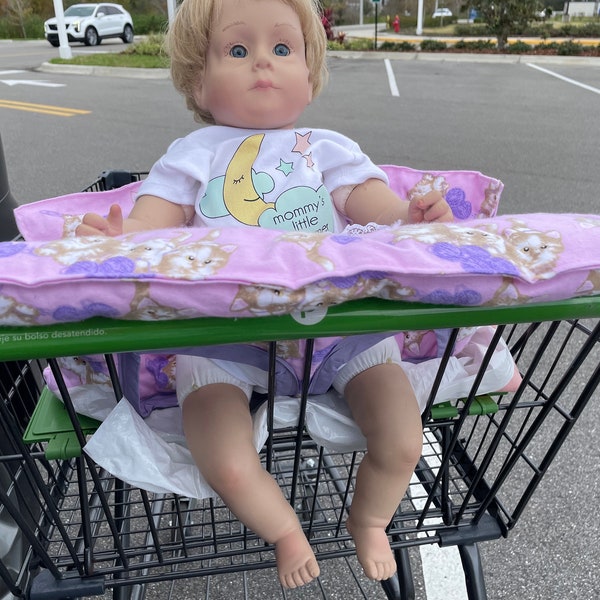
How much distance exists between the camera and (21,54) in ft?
60.7

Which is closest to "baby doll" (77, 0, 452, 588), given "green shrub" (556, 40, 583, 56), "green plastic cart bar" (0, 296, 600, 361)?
"green plastic cart bar" (0, 296, 600, 361)

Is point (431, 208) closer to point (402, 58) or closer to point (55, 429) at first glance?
point (55, 429)

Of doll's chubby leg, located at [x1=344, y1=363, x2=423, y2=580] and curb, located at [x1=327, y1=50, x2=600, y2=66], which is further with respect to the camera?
curb, located at [x1=327, y1=50, x2=600, y2=66]

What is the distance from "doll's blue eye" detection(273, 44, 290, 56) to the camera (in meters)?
1.45

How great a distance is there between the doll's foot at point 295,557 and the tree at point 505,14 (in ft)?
60.1

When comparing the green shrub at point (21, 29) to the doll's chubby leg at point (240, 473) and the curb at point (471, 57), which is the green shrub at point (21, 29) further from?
the doll's chubby leg at point (240, 473)

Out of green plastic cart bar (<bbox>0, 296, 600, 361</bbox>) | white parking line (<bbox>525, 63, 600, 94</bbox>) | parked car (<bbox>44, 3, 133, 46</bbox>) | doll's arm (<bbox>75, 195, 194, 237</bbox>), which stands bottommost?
parked car (<bbox>44, 3, 133, 46</bbox>)

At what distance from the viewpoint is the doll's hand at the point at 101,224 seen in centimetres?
114

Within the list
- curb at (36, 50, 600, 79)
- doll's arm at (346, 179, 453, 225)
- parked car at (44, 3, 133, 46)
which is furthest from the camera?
parked car at (44, 3, 133, 46)

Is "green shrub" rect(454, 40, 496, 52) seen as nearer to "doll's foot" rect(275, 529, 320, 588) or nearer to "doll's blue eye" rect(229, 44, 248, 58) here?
"doll's blue eye" rect(229, 44, 248, 58)

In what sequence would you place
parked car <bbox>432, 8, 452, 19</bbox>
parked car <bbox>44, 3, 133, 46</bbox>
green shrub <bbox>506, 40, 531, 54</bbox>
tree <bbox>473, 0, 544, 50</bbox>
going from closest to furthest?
green shrub <bbox>506, 40, 531, 54</bbox> < tree <bbox>473, 0, 544, 50</bbox> < parked car <bbox>44, 3, 133, 46</bbox> < parked car <bbox>432, 8, 452, 19</bbox>

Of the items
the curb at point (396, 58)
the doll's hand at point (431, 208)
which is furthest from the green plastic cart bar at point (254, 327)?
the curb at point (396, 58)

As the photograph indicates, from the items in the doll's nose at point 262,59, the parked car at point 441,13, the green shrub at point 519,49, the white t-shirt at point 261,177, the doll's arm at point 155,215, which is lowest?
the parked car at point 441,13

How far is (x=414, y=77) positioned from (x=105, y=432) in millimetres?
12042
